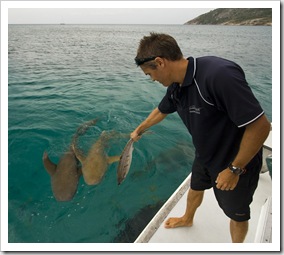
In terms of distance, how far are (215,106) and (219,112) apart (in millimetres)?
78

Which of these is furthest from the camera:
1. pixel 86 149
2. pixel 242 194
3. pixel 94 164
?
pixel 86 149

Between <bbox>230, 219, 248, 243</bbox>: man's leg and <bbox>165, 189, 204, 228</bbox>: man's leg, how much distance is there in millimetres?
518

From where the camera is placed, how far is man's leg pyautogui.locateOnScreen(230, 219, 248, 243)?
2713 mm

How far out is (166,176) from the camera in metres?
6.10

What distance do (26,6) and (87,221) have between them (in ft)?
10.9

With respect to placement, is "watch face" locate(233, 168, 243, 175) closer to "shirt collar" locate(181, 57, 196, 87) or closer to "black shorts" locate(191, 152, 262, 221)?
"black shorts" locate(191, 152, 262, 221)

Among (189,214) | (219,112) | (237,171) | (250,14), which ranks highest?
(250,14)

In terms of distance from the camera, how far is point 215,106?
7.02ft

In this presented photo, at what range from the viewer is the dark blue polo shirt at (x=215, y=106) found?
1.91m

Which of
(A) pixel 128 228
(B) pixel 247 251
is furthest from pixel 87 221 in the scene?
(B) pixel 247 251

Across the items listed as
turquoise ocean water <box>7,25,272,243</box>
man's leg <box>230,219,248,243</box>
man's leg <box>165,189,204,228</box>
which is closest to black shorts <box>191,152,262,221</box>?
man's leg <box>230,219,248,243</box>

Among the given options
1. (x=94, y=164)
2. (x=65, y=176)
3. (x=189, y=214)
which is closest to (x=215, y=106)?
(x=189, y=214)

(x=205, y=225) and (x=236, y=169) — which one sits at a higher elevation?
Answer: (x=236, y=169)

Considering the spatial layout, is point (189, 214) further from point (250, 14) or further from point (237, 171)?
point (250, 14)
